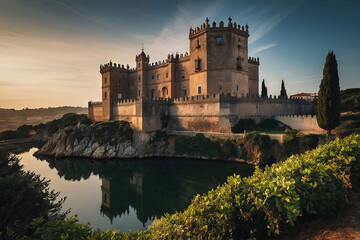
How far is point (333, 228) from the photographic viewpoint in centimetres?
466

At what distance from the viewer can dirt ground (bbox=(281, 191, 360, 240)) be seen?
4.43m

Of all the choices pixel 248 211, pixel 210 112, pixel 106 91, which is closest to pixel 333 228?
pixel 248 211

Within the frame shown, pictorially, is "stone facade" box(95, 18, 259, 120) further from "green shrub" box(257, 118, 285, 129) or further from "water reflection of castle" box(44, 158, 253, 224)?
"water reflection of castle" box(44, 158, 253, 224)

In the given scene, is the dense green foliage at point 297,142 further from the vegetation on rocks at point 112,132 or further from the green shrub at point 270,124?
the vegetation on rocks at point 112,132

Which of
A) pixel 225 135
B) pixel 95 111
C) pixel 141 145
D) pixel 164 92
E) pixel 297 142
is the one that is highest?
pixel 164 92

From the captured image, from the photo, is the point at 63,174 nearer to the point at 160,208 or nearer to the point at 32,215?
the point at 160,208

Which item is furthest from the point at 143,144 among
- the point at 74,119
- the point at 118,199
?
Result: the point at 74,119

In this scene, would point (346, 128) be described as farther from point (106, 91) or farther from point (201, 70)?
point (106, 91)

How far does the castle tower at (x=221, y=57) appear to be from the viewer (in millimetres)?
33375

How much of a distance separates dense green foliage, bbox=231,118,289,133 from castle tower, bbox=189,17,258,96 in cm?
728

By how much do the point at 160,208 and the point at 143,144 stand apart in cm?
1732

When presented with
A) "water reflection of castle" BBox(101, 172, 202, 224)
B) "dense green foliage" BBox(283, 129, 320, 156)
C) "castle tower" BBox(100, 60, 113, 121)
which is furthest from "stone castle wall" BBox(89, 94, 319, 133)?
"water reflection of castle" BBox(101, 172, 202, 224)

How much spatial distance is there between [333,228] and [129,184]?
64.7ft

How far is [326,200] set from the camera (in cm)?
508
